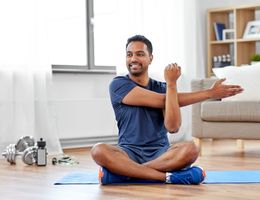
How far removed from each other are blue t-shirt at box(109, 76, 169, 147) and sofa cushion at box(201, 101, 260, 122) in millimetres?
1446

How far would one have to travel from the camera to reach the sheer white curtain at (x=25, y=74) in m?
4.65

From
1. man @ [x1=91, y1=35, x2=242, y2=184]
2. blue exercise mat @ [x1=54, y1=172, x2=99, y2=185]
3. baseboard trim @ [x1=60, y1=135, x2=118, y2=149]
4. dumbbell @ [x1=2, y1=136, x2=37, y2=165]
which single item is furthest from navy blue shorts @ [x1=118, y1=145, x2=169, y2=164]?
baseboard trim @ [x1=60, y1=135, x2=118, y2=149]

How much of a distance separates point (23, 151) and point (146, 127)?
60.9 inches

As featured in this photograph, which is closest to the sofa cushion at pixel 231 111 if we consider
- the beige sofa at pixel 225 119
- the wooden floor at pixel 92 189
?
the beige sofa at pixel 225 119

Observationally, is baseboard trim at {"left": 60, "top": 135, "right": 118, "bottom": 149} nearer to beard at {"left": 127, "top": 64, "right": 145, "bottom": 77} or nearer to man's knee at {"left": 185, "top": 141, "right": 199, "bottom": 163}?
beard at {"left": 127, "top": 64, "right": 145, "bottom": 77}

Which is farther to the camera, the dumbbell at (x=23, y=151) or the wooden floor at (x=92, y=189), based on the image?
the dumbbell at (x=23, y=151)

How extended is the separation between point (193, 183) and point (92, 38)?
3.04 metres

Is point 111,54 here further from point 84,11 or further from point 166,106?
point 166,106

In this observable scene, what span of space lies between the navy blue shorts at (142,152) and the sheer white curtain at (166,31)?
8.50ft

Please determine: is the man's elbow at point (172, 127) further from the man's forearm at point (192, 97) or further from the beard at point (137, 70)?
the beard at point (137, 70)

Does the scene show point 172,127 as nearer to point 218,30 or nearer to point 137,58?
point 137,58

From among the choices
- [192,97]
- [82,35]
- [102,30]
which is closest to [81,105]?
[82,35]

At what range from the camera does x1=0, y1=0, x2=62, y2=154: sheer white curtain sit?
465 centimetres

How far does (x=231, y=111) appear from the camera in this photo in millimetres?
4398
